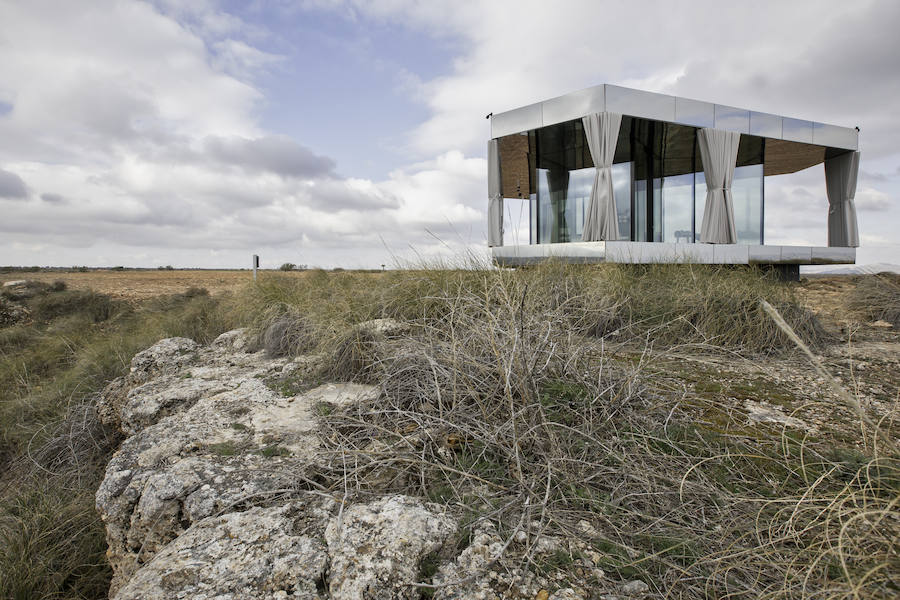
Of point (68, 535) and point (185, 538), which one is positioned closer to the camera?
point (185, 538)

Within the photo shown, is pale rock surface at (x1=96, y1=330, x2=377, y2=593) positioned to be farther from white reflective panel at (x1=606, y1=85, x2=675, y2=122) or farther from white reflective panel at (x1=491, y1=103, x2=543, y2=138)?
white reflective panel at (x1=606, y1=85, x2=675, y2=122)

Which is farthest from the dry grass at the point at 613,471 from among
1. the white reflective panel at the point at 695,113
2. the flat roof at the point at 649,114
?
the white reflective panel at the point at 695,113

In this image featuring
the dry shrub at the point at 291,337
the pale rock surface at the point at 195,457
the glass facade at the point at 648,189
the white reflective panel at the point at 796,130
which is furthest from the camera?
the glass facade at the point at 648,189

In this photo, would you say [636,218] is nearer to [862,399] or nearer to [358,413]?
[862,399]

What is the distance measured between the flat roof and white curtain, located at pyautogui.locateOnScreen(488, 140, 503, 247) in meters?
0.40

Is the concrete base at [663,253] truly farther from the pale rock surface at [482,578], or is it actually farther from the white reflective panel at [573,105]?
the pale rock surface at [482,578]

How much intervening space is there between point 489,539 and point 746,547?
27.6 inches

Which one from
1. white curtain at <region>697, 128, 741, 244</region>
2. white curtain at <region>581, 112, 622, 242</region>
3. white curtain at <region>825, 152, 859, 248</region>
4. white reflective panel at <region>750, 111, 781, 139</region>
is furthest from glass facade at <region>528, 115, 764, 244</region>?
white curtain at <region>825, 152, 859, 248</region>

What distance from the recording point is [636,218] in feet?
A: 38.2

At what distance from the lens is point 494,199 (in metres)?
10.6

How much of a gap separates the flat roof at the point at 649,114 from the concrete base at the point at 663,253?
8.85ft

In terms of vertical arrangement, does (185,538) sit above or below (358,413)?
below

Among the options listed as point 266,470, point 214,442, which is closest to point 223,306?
point 214,442

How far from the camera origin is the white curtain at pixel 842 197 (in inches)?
474
